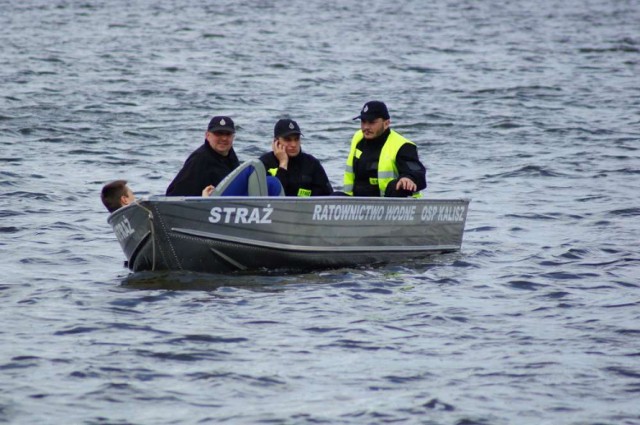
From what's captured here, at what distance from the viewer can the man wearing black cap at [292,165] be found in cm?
1276

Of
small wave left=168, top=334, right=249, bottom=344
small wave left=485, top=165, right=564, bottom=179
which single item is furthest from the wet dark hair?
small wave left=485, top=165, right=564, bottom=179

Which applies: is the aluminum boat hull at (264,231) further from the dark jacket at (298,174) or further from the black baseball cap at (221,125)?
the black baseball cap at (221,125)

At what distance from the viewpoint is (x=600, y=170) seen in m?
20.3

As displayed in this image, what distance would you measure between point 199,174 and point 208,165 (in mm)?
139

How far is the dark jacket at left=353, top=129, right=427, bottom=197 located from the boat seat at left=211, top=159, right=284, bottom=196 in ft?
5.94

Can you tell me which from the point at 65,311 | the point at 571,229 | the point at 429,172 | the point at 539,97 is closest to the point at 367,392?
the point at 65,311

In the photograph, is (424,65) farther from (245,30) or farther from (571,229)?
(571,229)

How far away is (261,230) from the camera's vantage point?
1205 cm

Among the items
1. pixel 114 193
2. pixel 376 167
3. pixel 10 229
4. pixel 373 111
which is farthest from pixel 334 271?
pixel 10 229

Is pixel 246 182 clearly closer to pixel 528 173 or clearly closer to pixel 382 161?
pixel 382 161

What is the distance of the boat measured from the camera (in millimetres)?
11672

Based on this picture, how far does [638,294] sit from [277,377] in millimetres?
4356

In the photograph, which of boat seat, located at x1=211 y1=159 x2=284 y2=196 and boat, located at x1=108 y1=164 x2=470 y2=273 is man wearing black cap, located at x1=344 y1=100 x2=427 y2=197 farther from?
boat seat, located at x1=211 y1=159 x2=284 y2=196

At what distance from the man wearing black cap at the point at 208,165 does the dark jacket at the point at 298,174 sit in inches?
25.8
